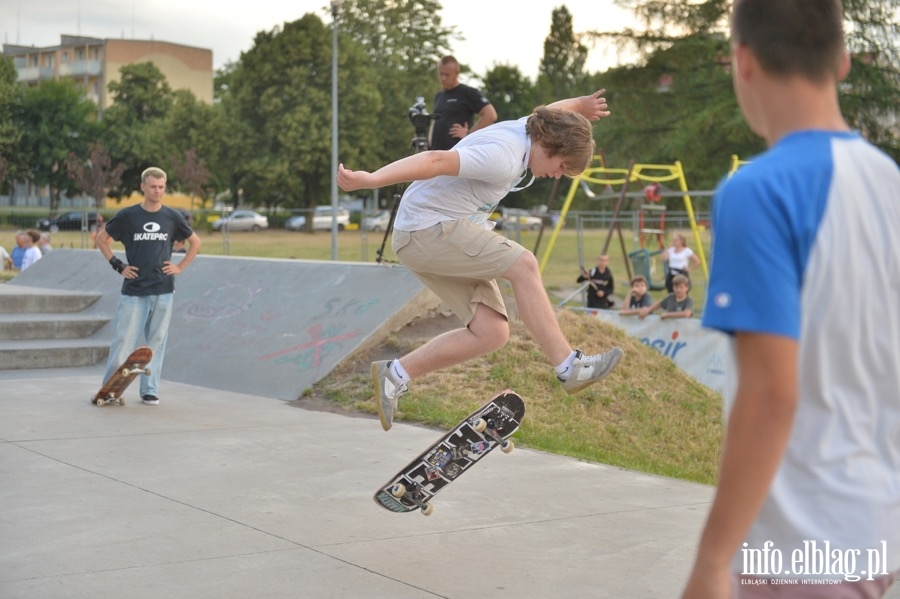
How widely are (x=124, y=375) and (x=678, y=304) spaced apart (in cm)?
725

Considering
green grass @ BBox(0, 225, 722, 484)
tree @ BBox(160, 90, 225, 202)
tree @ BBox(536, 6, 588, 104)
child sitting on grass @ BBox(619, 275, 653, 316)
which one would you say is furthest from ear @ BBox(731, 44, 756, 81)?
tree @ BBox(536, 6, 588, 104)

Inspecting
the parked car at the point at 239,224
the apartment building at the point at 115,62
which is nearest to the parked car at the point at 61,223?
the parked car at the point at 239,224

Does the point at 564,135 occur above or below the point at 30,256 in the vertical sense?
above

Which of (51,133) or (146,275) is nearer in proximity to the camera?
(146,275)

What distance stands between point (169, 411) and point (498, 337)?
15.3 ft

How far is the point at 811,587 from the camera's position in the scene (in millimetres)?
1947

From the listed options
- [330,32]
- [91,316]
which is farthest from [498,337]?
[330,32]

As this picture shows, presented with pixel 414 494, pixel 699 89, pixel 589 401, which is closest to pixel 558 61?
pixel 699 89

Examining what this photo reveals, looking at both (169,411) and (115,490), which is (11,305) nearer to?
(169,411)

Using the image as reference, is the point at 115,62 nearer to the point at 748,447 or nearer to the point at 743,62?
the point at 743,62

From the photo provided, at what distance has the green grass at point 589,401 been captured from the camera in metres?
9.02

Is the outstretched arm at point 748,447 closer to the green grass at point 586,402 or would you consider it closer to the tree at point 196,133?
the green grass at point 586,402

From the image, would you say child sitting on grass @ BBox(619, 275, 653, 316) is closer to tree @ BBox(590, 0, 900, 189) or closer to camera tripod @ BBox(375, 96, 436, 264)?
camera tripod @ BBox(375, 96, 436, 264)

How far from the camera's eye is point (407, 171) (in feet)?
16.2
